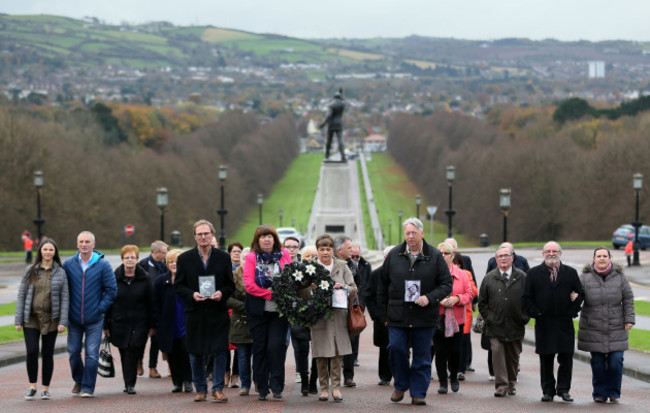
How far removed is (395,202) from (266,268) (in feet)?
383

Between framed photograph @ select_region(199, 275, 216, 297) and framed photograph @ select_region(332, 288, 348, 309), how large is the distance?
1.42 metres

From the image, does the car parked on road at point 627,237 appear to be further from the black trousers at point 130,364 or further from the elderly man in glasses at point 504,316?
the black trousers at point 130,364

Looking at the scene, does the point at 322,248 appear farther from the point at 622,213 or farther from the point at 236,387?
the point at 622,213

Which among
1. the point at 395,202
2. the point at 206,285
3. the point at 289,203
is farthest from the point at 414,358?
the point at 395,202

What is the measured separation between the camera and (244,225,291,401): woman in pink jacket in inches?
561

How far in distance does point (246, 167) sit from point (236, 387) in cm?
10610

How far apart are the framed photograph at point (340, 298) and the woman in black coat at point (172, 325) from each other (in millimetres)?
2147

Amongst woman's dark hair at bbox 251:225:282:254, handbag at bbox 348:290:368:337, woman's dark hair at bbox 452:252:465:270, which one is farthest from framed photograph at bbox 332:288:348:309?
woman's dark hair at bbox 452:252:465:270

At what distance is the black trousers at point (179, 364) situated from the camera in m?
15.1

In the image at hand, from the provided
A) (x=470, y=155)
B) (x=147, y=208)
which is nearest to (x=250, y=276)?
(x=147, y=208)

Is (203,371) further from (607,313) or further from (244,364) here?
(607,313)

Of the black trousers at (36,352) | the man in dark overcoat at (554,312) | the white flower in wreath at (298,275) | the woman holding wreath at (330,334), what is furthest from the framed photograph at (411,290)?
the black trousers at (36,352)

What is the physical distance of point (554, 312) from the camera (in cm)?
1457

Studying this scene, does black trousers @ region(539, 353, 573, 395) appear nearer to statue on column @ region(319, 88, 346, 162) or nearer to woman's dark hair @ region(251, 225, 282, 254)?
woman's dark hair @ region(251, 225, 282, 254)
